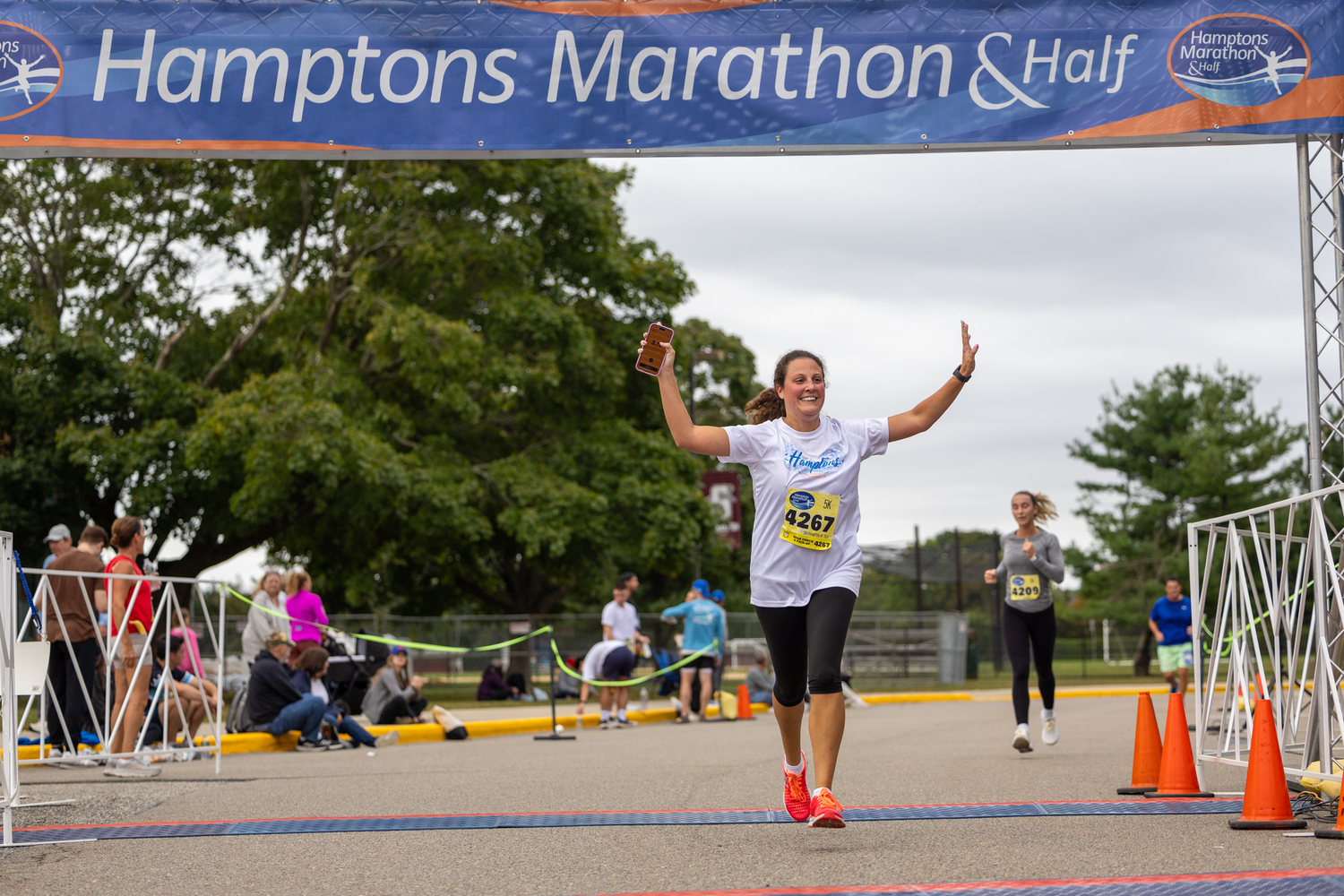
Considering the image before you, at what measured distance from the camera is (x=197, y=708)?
1175 cm

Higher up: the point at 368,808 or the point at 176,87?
the point at 176,87

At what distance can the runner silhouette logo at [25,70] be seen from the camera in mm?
7230

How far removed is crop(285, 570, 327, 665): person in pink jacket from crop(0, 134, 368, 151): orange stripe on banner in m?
7.54

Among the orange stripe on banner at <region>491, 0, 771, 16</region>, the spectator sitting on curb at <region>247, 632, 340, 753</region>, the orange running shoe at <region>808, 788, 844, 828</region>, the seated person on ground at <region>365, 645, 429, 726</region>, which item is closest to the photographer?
the orange running shoe at <region>808, 788, 844, 828</region>

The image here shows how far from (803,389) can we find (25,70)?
15.1 ft

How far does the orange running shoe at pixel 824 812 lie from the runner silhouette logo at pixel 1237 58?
4363 mm

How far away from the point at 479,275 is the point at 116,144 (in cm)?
1849

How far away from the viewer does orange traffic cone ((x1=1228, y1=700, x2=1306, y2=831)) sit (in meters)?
5.45

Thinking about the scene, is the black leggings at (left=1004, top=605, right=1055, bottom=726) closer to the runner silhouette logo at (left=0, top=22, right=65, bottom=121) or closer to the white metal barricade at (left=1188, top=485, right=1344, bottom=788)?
the white metal barricade at (left=1188, top=485, right=1344, bottom=788)

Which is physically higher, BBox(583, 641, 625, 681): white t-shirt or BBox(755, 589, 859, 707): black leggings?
BBox(755, 589, 859, 707): black leggings

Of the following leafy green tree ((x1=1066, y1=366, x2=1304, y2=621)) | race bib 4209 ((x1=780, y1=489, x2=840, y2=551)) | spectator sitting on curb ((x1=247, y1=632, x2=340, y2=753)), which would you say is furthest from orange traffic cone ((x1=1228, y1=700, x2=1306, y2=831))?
leafy green tree ((x1=1066, y1=366, x2=1304, y2=621))

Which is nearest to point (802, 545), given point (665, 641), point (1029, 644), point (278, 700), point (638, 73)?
point (638, 73)

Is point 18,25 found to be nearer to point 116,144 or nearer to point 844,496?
point 116,144

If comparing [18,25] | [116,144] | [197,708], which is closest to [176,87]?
[116,144]
